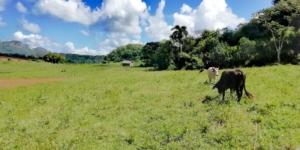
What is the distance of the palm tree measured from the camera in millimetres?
100375

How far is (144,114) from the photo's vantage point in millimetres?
22172

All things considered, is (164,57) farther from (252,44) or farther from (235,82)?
(235,82)

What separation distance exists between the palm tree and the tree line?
9.75ft

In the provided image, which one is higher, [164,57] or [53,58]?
[164,57]

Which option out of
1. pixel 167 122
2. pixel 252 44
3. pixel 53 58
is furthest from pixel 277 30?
pixel 53 58

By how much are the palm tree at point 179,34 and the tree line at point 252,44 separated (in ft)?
9.75

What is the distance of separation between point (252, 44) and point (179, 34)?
114 ft

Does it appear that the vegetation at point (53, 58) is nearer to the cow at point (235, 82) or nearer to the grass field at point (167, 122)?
the grass field at point (167, 122)

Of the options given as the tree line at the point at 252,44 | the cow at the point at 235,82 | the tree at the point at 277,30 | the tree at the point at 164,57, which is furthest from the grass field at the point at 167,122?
the tree at the point at 164,57

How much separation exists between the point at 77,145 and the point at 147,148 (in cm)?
365

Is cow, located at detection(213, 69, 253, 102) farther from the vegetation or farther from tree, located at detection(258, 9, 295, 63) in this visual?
the vegetation

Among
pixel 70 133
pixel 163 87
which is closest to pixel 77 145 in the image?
pixel 70 133

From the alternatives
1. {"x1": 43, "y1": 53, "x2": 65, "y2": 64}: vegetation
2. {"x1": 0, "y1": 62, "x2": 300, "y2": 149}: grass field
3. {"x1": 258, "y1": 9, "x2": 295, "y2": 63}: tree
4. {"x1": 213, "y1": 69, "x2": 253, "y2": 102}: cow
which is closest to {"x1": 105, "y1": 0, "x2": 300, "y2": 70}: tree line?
{"x1": 258, "y1": 9, "x2": 295, "y2": 63}: tree

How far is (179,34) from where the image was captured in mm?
100438
